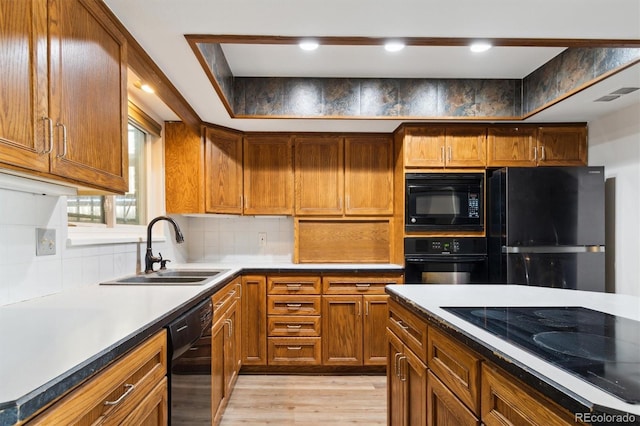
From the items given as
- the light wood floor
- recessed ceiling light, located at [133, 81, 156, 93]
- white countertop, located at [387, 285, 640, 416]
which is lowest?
the light wood floor

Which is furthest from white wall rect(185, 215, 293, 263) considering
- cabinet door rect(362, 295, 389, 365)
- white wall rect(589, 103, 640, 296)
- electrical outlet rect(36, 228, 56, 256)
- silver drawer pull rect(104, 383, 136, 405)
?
white wall rect(589, 103, 640, 296)

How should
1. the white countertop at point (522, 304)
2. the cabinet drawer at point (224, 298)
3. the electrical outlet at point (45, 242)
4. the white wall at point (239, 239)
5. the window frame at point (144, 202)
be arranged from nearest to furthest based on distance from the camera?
1. the white countertop at point (522, 304)
2. the electrical outlet at point (45, 242)
3. the window frame at point (144, 202)
4. the cabinet drawer at point (224, 298)
5. the white wall at point (239, 239)

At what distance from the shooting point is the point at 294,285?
10.00 ft

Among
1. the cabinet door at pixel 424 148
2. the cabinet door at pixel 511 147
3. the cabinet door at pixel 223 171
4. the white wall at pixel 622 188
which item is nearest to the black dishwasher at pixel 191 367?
the cabinet door at pixel 223 171

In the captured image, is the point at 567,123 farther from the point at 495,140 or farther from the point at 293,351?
the point at 293,351

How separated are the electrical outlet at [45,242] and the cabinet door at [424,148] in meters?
2.42

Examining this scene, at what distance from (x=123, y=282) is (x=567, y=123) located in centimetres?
346

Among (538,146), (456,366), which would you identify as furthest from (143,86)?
(538,146)

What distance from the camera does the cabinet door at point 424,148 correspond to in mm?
3023

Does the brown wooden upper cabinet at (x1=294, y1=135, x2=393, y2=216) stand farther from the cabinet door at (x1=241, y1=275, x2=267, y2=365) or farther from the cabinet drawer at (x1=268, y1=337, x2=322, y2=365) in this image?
the cabinet drawer at (x1=268, y1=337, x2=322, y2=365)

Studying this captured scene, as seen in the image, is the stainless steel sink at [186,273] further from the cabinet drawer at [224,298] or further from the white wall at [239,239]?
the white wall at [239,239]

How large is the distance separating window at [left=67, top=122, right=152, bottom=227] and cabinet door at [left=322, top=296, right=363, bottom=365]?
1632 mm

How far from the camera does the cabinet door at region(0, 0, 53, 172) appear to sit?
0.95 m

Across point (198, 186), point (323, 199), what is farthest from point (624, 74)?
point (198, 186)
